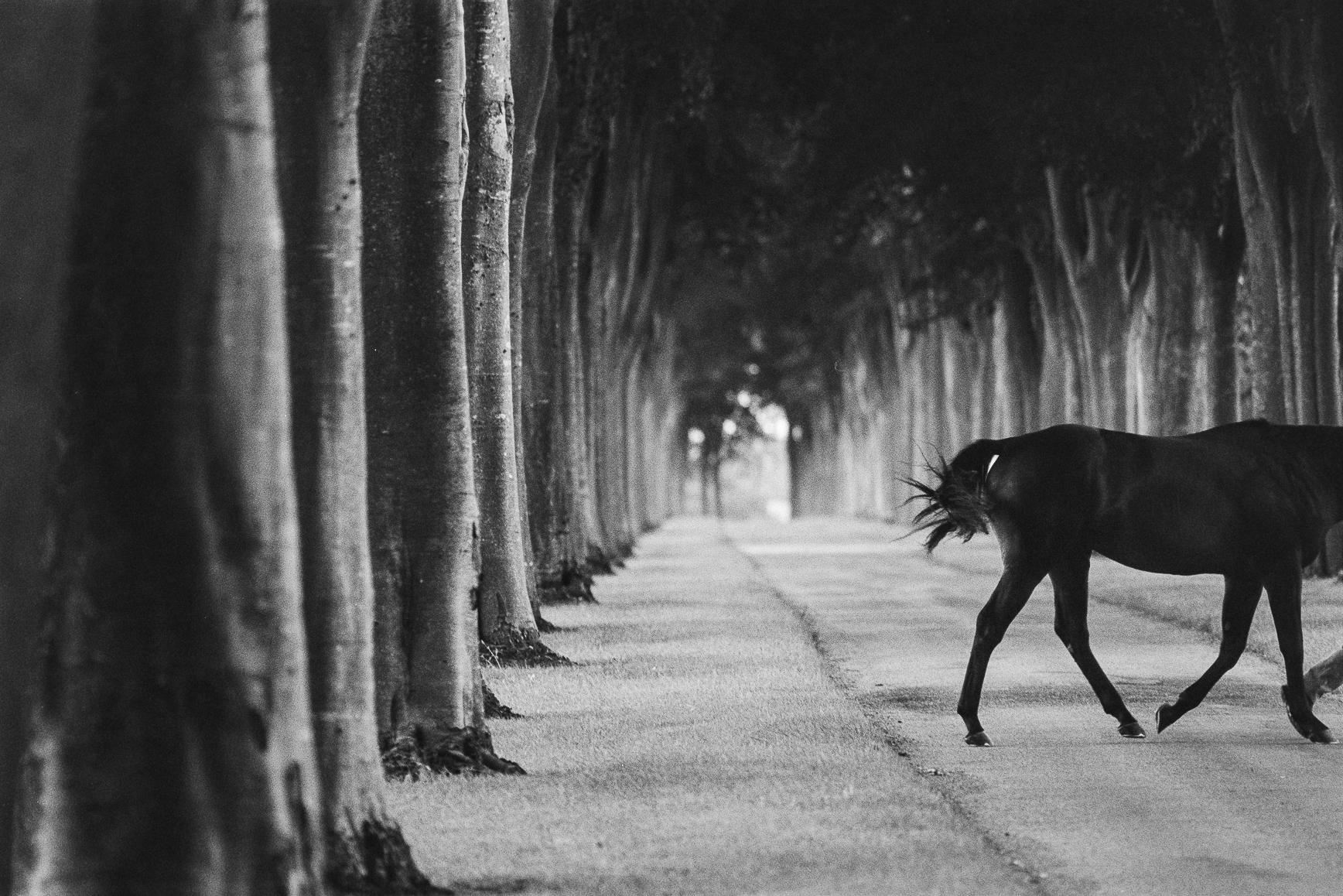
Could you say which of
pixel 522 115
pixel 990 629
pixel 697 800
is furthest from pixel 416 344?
pixel 522 115

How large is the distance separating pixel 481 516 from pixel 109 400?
36.6 feet

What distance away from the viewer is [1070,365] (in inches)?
1592

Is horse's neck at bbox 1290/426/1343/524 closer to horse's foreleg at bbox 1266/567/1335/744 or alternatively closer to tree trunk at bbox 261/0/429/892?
horse's foreleg at bbox 1266/567/1335/744

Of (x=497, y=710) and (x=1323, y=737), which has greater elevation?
(x=497, y=710)

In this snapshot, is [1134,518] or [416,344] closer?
[416,344]

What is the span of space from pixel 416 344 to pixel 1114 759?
13.9ft

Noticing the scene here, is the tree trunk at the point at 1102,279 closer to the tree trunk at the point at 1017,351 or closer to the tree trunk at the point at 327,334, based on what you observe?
the tree trunk at the point at 1017,351

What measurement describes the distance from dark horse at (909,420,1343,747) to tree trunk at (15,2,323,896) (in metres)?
6.28

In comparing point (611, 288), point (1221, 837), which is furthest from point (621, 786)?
point (611, 288)

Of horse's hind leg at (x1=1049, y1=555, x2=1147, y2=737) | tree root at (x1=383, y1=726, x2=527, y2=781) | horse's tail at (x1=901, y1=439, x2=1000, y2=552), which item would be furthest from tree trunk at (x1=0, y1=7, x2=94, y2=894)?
horse's hind leg at (x1=1049, y1=555, x2=1147, y2=737)

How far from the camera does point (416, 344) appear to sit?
455 inches

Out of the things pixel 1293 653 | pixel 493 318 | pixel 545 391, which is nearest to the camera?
pixel 1293 653

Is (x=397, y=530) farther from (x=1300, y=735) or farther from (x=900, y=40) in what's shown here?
(x=900, y=40)

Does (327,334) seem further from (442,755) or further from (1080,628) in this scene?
(1080,628)
